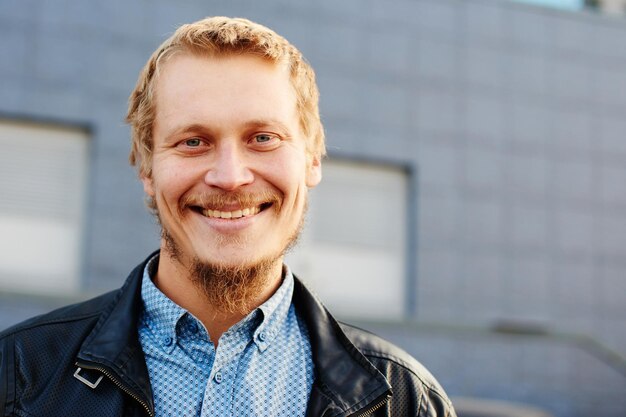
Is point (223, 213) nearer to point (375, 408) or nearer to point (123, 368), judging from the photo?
point (123, 368)

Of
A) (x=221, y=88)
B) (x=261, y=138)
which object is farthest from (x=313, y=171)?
(x=221, y=88)

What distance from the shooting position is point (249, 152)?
2361 mm

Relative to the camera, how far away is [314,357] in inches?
97.5

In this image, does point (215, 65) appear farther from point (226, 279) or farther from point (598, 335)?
point (598, 335)

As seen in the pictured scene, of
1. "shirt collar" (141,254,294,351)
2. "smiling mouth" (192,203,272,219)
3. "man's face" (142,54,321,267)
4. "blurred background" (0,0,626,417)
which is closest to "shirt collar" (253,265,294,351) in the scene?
"shirt collar" (141,254,294,351)

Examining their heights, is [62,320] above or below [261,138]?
below

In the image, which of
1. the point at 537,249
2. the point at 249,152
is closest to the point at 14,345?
the point at 249,152

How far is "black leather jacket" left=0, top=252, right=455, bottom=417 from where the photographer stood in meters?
2.23

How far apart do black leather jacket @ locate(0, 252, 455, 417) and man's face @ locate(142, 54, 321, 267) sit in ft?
0.83

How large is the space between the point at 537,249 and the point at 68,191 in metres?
6.64

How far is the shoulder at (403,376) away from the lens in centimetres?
249

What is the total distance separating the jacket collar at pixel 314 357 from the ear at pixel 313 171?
12.0 inches

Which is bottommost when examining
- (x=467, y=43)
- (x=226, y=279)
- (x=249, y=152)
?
(x=226, y=279)

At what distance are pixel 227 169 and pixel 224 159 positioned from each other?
3cm
